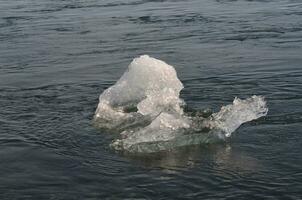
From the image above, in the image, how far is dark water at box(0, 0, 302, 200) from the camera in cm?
576

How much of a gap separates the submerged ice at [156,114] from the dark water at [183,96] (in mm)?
194

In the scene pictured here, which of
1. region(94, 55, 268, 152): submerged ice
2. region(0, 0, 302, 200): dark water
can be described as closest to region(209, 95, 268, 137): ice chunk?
region(94, 55, 268, 152): submerged ice

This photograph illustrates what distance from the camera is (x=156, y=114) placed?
7.61m

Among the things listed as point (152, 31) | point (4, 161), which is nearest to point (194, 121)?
point (4, 161)

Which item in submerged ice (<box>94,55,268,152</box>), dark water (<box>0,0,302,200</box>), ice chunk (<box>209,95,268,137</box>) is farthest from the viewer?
ice chunk (<box>209,95,268,137</box>)

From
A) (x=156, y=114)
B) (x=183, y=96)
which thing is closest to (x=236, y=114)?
(x=156, y=114)

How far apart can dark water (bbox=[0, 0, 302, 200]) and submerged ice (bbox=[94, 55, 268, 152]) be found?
0.64 ft

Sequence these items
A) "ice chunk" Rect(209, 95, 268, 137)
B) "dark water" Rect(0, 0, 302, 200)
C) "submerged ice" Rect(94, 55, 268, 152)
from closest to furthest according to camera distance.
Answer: "dark water" Rect(0, 0, 302, 200) < "submerged ice" Rect(94, 55, 268, 152) < "ice chunk" Rect(209, 95, 268, 137)

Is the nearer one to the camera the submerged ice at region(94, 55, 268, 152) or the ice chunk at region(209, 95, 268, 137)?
the submerged ice at region(94, 55, 268, 152)

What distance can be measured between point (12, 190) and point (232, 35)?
9.75 m

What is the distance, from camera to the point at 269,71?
1057 centimetres

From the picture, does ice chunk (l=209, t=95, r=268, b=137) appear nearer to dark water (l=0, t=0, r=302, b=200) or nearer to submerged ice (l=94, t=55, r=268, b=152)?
submerged ice (l=94, t=55, r=268, b=152)

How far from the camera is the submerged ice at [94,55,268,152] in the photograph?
6863 millimetres

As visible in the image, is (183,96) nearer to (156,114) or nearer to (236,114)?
(156,114)
